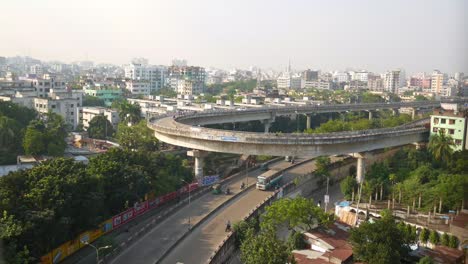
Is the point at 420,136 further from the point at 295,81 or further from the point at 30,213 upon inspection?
the point at 295,81

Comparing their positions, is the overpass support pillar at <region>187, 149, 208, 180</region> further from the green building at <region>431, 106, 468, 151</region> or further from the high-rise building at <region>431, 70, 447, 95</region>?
the high-rise building at <region>431, 70, 447, 95</region>

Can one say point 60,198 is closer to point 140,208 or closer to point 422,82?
point 140,208

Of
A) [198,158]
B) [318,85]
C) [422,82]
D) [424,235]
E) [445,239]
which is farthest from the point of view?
[422,82]

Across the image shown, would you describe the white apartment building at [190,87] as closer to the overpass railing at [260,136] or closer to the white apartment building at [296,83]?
the white apartment building at [296,83]

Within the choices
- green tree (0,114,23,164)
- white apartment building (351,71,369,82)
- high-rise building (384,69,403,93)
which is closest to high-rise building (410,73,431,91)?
high-rise building (384,69,403,93)

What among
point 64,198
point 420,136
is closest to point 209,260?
point 64,198

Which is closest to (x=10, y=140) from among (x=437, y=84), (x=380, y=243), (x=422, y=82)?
(x=380, y=243)

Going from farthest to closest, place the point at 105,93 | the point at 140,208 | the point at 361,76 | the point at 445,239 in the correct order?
the point at 361,76 → the point at 105,93 → the point at 140,208 → the point at 445,239
